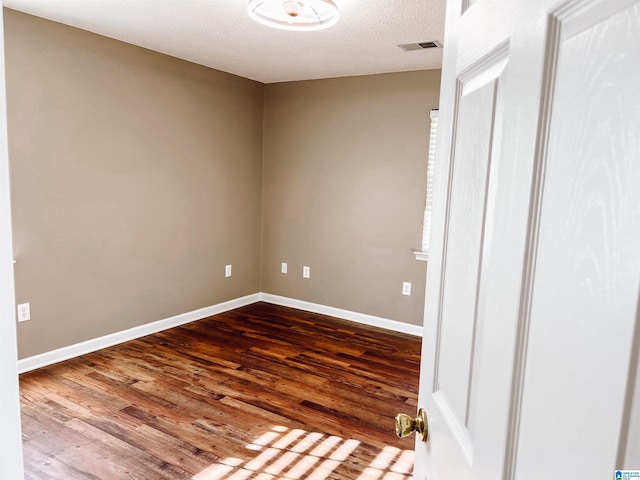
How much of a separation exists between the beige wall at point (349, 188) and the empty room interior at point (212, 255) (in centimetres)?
2

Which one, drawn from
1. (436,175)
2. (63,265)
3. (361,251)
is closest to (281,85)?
(361,251)

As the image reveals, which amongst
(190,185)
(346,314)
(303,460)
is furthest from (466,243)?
(346,314)

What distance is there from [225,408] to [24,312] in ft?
5.01

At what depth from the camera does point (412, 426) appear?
976mm

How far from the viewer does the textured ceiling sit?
2.64 m

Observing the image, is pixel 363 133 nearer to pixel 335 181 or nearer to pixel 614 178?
pixel 335 181

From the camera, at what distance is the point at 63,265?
330cm

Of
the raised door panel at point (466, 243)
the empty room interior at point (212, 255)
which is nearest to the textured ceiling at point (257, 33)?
the empty room interior at point (212, 255)

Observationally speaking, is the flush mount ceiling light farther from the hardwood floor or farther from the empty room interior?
the hardwood floor

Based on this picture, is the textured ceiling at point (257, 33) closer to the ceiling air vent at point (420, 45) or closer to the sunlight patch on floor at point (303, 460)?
the ceiling air vent at point (420, 45)

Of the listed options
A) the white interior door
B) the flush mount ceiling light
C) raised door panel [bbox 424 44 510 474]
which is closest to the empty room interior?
the flush mount ceiling light

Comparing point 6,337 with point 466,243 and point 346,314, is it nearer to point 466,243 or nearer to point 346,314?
point 466,243

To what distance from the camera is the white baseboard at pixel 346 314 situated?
4287 mm

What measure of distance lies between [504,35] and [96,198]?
11.1 ft
